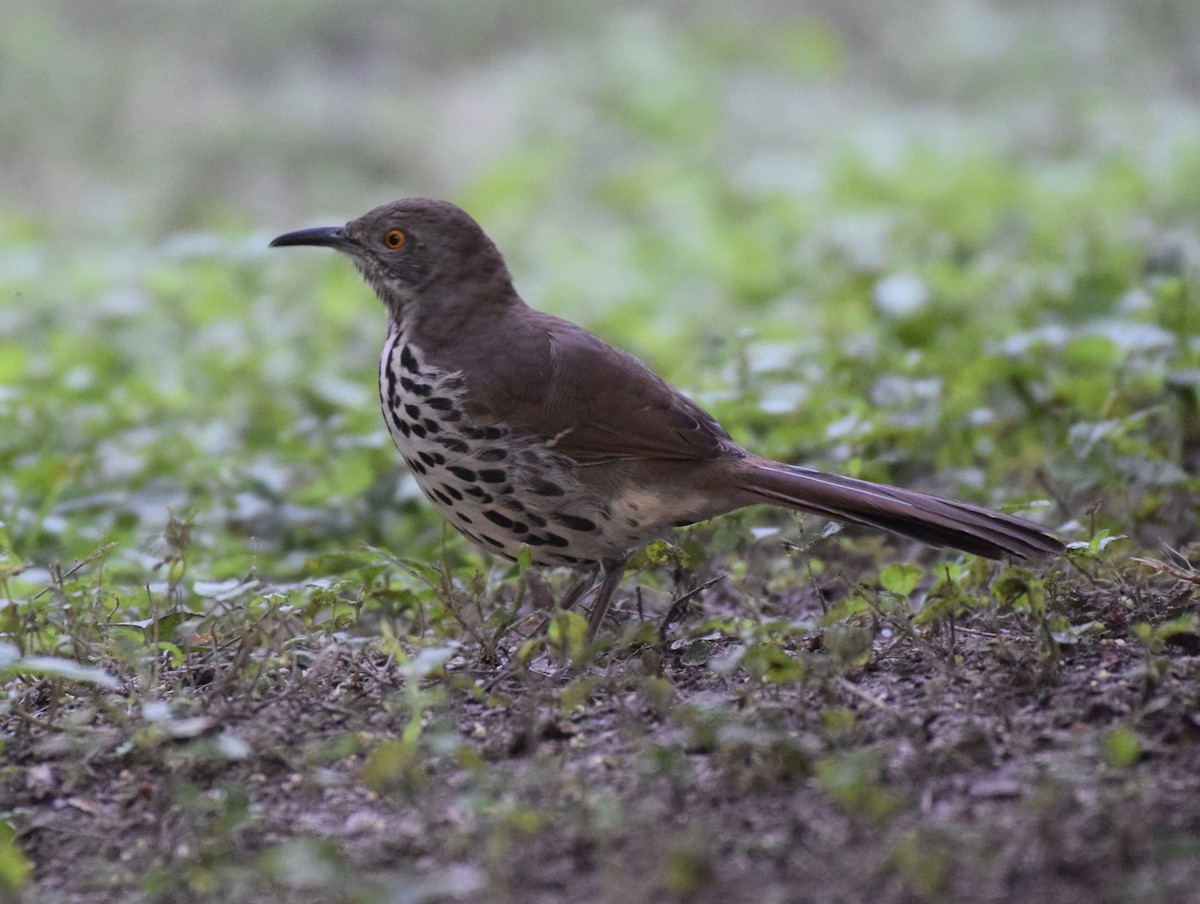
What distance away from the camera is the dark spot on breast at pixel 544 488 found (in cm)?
379

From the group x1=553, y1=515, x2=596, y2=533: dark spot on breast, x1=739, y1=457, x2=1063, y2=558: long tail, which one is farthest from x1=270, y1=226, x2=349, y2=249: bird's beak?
x1=739, y1=457, x2=1063, y2=558: long tail

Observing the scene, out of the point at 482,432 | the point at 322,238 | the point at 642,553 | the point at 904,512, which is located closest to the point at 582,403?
the point at 482,432

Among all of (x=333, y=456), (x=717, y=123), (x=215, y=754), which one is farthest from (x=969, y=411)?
(x=717, y=123)

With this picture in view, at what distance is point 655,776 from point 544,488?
45.3 inches

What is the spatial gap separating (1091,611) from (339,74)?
961 centimetres

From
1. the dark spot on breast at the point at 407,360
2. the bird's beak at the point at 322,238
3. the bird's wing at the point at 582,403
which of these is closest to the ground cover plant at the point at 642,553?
the bird's wing at the point at 582,403

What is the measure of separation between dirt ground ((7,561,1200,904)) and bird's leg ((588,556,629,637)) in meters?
0.23

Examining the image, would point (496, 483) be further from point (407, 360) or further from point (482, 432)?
point (407, 360)

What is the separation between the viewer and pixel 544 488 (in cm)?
379

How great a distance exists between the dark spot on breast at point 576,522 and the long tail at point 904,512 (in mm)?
391

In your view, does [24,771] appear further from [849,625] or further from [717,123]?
[717,123]

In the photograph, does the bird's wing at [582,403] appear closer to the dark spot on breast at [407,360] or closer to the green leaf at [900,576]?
the dark spot on breast at [407,360]

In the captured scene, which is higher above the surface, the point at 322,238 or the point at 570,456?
the point at 322,238

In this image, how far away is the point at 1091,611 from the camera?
11.6 ft
